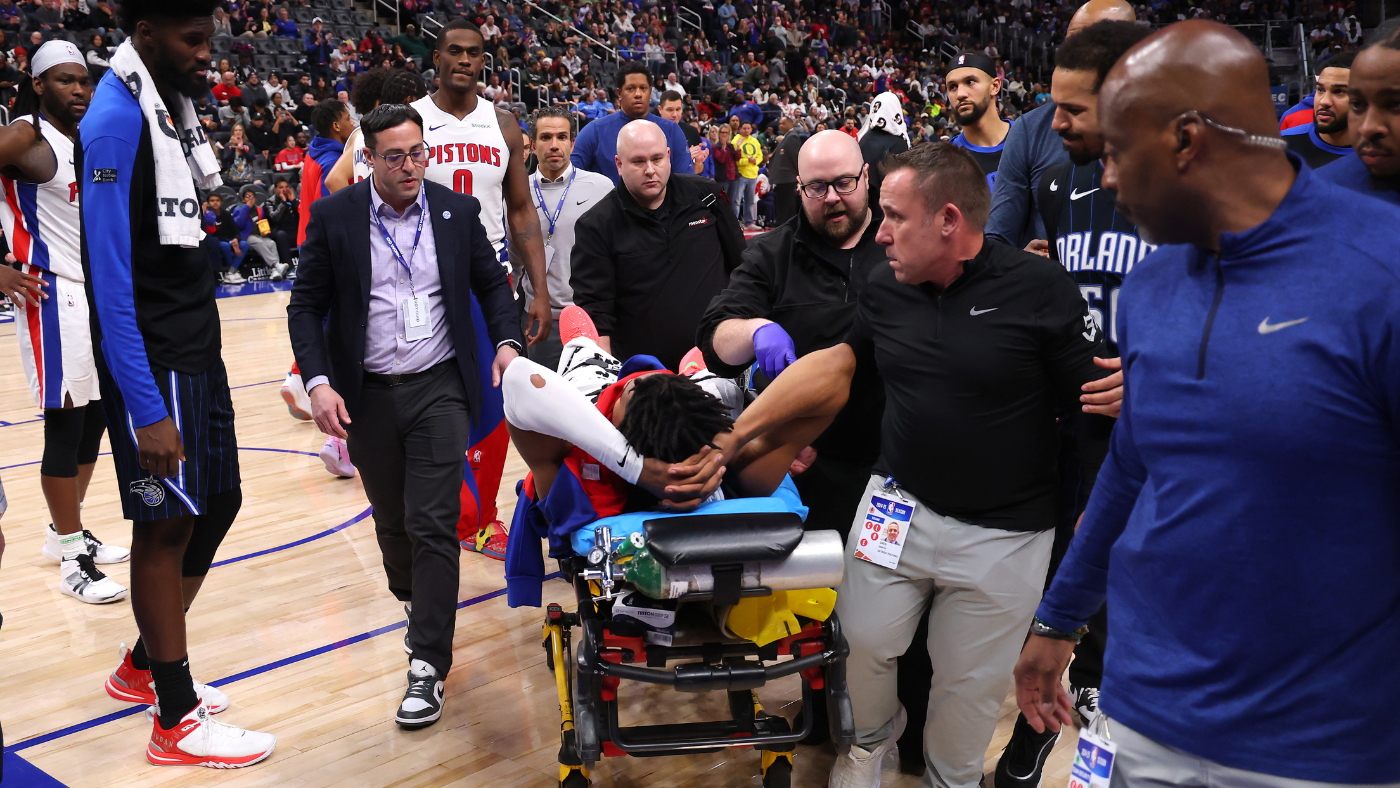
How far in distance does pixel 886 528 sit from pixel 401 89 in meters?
3.24

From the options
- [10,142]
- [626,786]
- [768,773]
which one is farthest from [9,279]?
[768,773]

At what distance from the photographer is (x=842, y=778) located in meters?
2.73

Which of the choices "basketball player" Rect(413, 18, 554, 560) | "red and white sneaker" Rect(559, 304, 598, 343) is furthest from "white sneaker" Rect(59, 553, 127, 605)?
"red and white sneaker" Rect(559, 304, 598, 343)

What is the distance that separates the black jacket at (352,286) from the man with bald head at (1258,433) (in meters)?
2.45

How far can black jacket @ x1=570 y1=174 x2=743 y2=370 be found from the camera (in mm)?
4246

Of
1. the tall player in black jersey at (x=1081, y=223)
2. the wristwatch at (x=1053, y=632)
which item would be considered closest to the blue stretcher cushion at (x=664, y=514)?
the tall player in black jersey at (x=1081, y=223)

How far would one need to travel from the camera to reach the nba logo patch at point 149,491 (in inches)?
111

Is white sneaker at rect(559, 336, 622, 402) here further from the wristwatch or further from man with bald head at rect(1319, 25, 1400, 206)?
man with bald head at rect(1319, 25, 1400, 206)

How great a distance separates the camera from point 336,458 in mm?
5715

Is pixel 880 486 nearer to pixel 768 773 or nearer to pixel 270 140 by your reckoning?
pixel 768 773

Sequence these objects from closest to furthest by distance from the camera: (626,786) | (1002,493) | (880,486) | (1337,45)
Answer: (1002,493)
(880,486)
(626,786)
(1337,45)

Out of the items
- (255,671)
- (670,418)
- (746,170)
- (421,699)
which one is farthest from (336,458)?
(746,170)

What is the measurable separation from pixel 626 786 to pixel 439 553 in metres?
0.92

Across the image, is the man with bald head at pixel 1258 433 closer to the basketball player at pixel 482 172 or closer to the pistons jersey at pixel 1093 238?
the pistons jersey at pixel 1093 238
